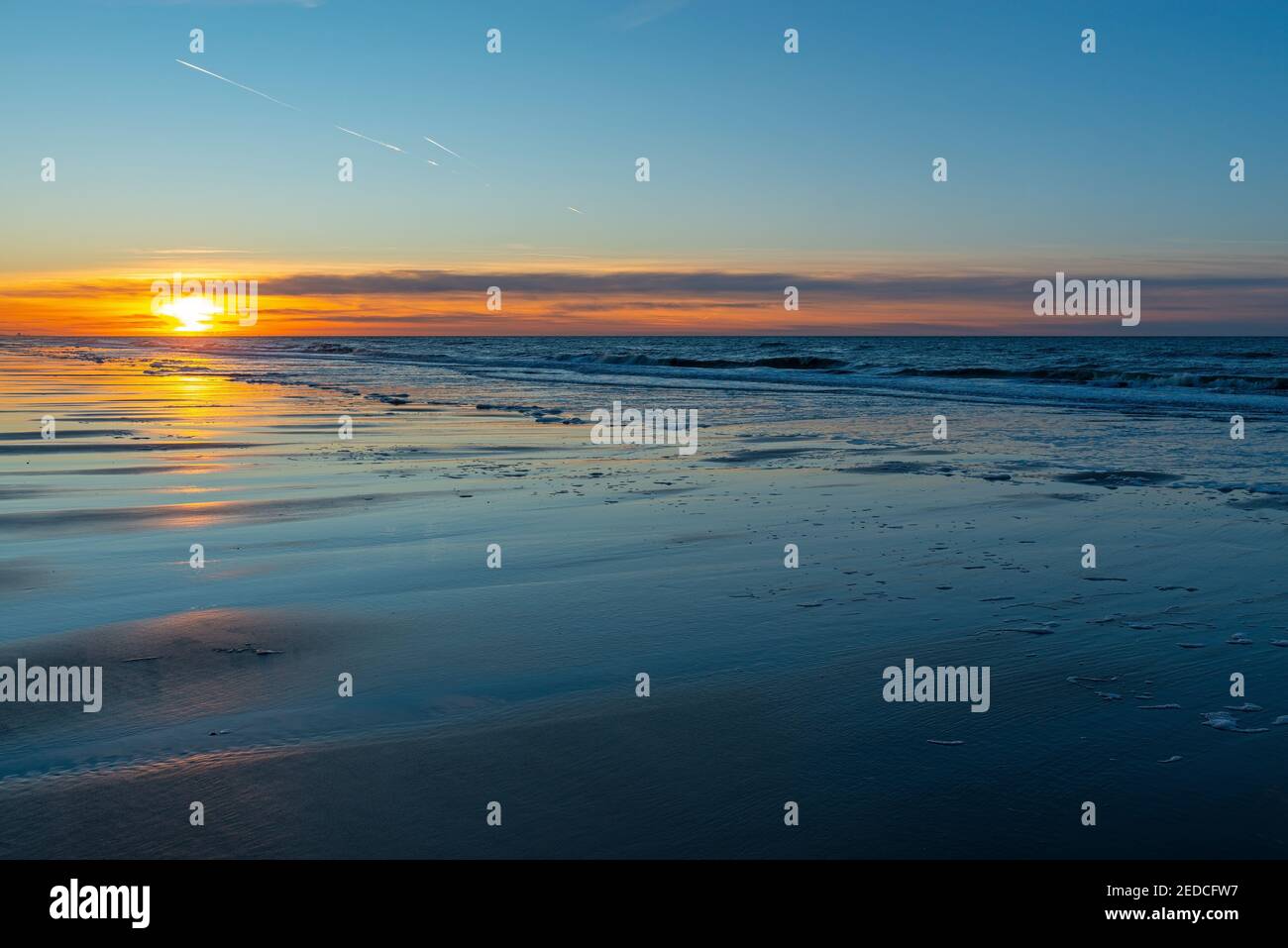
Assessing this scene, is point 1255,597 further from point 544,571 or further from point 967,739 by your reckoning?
point 544,571

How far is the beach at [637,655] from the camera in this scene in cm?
385

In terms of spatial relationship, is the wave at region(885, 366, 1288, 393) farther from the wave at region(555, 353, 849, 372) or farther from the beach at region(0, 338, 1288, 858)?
the beach at region(0, 338, 1288, 858)

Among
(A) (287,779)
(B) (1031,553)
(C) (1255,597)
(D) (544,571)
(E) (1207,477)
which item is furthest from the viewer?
(E) (1207,477)

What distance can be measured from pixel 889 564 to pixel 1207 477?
6628 millimetres

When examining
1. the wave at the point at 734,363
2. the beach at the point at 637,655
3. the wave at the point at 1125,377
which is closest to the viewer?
the beach at the point at 637,655

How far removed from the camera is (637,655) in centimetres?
573

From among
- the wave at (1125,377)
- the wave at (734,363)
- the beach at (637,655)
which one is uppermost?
the wave at (734,363)

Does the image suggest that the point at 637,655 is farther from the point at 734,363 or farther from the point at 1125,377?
the point at 734,363

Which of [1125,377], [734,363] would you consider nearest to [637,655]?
[1125,377]

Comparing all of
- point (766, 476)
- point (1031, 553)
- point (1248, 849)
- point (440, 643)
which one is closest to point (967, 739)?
point (1248, 849)

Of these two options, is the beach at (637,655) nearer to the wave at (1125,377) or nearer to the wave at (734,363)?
the wave at (1125,377)

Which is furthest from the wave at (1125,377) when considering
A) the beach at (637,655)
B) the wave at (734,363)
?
the beach at (637,655)

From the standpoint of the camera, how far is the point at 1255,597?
268 inches
